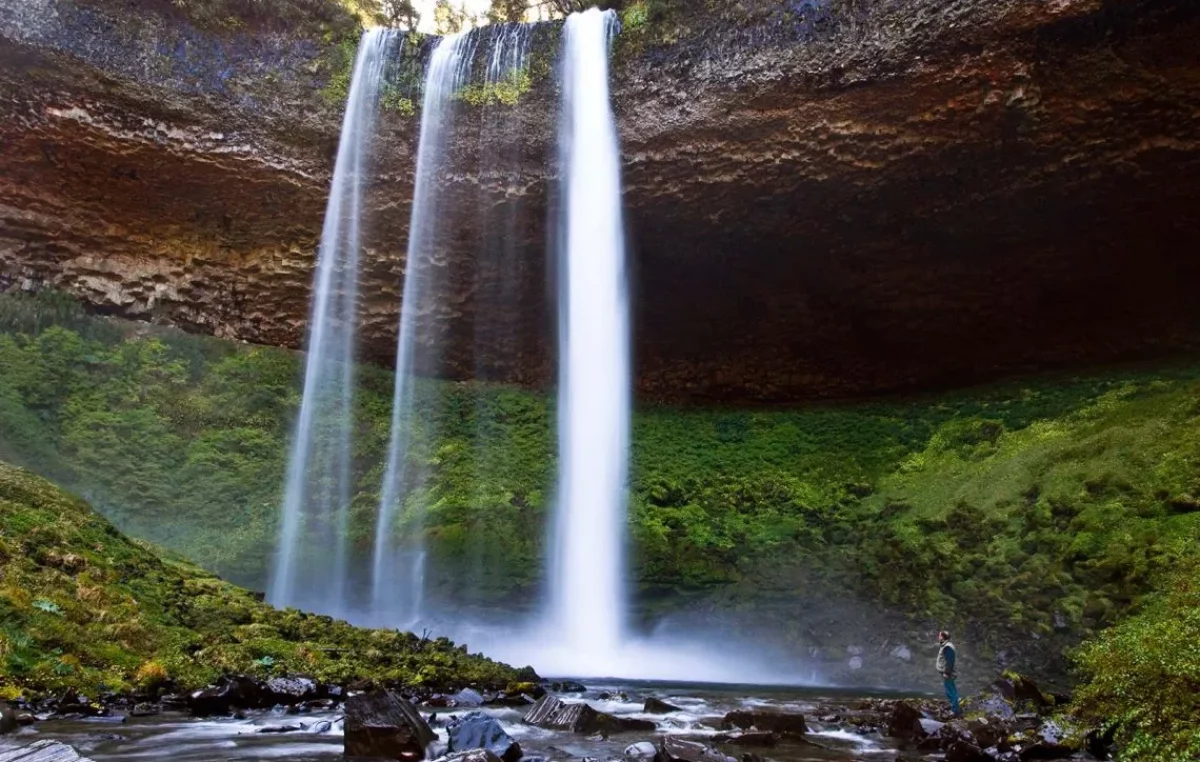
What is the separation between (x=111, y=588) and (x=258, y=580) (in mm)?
7323

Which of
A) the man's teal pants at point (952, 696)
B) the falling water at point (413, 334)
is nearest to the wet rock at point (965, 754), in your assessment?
the man's teal pants at point (952, 696)

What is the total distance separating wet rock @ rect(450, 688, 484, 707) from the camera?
7395 mm

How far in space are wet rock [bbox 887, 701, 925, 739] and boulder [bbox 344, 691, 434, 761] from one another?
395 cm

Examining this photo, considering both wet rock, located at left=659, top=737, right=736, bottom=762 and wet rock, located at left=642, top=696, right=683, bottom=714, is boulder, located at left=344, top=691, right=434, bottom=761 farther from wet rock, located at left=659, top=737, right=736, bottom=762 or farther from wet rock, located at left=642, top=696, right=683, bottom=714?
wet rock, located at left=642, top=696, right=683, bottom=714

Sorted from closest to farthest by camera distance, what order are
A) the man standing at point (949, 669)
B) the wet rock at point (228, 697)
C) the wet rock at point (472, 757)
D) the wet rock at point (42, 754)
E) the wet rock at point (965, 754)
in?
1. the wet rock at point (42, 754)
2. the wet rock at point (472, 757)
3. the wet rock at point (965, 754)
4. the wet rock at point (228, 697)
5. the man standing at point (949, 669)

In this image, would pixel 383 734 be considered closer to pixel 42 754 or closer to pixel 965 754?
pixel 42 754

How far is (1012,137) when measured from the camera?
15.4 meters

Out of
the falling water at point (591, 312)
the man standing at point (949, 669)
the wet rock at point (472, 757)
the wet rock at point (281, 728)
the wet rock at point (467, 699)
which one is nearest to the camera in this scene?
the wet rock at point (472, 757)

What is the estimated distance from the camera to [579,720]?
20.7 ft

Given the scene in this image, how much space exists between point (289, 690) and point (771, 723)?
13.6 ft

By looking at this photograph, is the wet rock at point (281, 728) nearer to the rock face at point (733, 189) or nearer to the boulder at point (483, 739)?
the boulder at point (483, 739)

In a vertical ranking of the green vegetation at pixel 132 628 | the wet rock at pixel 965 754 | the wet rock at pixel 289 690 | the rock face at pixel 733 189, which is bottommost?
the wet rock at pixel 965 754

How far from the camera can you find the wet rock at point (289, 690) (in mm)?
6688

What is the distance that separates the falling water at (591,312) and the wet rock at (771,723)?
8.71 metres
